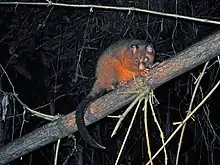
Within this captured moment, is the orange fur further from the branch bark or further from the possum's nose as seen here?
the branch bark

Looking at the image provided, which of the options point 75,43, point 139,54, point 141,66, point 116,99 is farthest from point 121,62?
point 116,99

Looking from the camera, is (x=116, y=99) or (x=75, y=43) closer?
(x=116, y=99)

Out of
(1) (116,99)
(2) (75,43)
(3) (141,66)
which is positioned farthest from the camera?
(2) (75,43)

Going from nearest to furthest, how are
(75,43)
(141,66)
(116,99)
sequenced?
1. (116,99)
2. (141,66)
3. (75,43)

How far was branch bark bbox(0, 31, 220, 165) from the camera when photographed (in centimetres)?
204

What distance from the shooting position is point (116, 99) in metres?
2.46

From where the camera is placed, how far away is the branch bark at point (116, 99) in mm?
2043

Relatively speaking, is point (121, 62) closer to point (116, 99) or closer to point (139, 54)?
point (139, 54)

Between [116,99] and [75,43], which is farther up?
[75,43]

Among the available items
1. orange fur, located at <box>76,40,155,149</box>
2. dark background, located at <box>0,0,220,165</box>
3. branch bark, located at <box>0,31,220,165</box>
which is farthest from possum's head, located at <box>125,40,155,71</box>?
branch bark, located at <box>0,31,220,165</box>

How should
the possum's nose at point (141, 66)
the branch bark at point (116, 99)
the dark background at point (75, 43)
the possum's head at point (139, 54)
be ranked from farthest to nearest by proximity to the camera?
the dark background at point (75, 43)
the possum's head at point (139, 54)
the possum's nose at point (141, 66)
the branch bark at point (116, 99)

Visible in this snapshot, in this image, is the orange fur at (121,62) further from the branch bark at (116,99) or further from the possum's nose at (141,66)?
the branch bark at (116,99)

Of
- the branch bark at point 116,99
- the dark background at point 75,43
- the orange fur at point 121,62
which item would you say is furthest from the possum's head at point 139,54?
the branch bark at point 116,99

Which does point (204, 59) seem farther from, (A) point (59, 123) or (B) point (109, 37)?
(B) point (109, 37)
